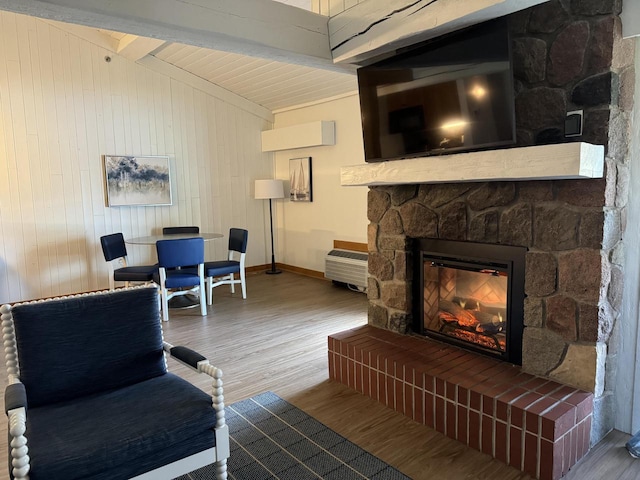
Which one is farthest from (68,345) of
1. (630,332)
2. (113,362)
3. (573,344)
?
(630,332)

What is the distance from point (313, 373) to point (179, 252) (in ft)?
7.13

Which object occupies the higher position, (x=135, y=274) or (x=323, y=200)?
(x=323, y=200)

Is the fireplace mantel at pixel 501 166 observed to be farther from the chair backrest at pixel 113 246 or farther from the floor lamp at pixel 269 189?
the floor lamp at pixel 269 189

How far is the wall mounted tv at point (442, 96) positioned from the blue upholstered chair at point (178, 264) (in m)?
2.53

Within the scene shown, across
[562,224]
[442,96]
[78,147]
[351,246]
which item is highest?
[78,147]

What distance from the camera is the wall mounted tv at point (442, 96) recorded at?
7.18 feet

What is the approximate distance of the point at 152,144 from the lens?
5.96 metres

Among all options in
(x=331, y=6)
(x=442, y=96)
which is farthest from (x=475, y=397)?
(x=331, y=6)

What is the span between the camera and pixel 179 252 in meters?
4.63

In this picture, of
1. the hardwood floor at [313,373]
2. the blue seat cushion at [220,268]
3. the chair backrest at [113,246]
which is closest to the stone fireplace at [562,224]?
the hardwood floor at [313,373]

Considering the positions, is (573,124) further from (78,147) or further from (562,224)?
(78,147)

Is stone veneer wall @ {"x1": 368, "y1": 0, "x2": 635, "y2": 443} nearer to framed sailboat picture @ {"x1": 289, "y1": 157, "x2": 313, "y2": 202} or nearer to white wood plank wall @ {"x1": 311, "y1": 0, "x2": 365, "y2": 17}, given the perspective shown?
white wood plank wall @ {"x1": 311, "y1": 0, "x2": 365, "y2": 17}

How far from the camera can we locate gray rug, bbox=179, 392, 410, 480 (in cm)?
210

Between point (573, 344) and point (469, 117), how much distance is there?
1.28m
